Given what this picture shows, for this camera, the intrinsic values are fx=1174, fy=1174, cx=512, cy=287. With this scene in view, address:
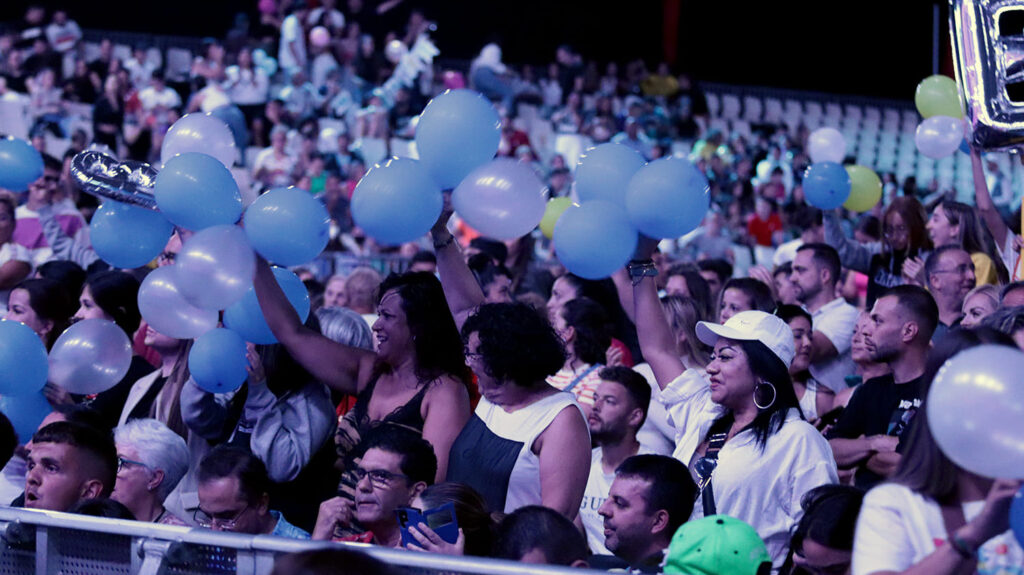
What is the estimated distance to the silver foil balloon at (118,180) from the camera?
3.23m

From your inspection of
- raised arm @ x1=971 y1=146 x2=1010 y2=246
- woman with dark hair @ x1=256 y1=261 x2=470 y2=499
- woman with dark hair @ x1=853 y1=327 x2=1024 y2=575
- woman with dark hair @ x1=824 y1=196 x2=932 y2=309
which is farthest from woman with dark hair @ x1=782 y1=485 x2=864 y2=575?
woman with dark hair @ x1=824 y1=196 x2=932 y2=309

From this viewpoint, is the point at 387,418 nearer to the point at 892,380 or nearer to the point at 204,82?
the point at 892,380

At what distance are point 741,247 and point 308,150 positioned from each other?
3.85 metres

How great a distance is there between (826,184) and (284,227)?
9.87ft

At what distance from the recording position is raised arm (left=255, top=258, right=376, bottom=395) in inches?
124

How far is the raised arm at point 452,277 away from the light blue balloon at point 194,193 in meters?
0.57

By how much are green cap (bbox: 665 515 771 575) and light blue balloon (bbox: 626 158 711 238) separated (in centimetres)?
95

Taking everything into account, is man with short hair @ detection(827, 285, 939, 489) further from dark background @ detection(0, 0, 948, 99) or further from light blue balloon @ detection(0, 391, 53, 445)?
dark background @ detection(0, 0, 948, 99)

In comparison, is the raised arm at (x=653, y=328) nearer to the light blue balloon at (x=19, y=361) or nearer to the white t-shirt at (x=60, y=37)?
the light blue balloon at (x=19, y=361)

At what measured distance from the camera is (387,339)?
10.4ft

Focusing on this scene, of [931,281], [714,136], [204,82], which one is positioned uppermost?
[931,281]

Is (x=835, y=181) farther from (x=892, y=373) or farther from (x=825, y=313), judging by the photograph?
(x=892, y=373)

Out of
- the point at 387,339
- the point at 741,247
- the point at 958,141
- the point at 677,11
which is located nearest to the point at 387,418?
the point at 387,339

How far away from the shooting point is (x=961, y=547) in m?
1.75
